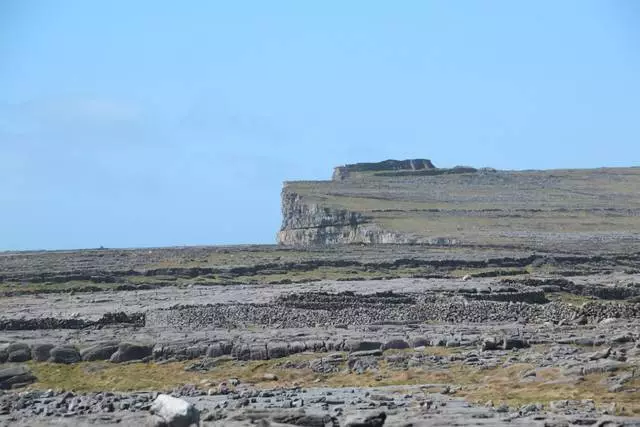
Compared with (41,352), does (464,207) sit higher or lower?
higher

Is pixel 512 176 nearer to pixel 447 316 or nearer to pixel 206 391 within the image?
pixel 447 316

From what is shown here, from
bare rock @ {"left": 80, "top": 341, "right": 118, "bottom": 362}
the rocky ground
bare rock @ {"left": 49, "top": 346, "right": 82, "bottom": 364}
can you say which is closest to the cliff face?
the rocky ground

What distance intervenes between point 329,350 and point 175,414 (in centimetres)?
1085

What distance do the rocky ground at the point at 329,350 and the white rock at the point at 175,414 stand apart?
319 mm

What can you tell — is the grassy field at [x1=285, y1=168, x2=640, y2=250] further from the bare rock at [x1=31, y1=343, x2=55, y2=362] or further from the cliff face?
the bare rock at [x1=31, y1=343, x2=55, y2=362]

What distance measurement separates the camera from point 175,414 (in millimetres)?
19672

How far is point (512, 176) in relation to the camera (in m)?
139

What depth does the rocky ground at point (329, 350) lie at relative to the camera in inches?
858

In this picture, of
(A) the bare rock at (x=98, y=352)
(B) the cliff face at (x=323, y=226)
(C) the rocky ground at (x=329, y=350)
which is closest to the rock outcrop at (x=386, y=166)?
(B) the cliff face at (x=323, y=226)

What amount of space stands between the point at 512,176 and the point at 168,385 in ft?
→ 380

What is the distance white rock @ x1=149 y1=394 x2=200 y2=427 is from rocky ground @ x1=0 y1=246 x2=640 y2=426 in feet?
1.05

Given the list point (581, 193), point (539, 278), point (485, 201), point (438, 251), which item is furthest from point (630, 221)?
point (539, 278)

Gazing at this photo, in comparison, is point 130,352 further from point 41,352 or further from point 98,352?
point 41,352

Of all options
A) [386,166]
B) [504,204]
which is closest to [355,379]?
[504,204]
